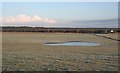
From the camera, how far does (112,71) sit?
38.4 ft

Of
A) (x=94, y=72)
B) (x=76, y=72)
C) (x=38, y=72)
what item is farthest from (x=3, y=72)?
(x=94, y=72)

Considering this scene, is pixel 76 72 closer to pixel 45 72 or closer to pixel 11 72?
pixel 45 72

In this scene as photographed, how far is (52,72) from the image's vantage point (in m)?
11.2

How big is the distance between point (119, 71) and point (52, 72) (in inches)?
133

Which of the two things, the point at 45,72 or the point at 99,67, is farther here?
the point at 99,67

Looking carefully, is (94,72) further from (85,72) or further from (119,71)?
(119,71)

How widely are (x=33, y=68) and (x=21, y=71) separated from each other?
1.05m

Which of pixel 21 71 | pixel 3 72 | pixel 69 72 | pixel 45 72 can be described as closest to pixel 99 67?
pixel 69 72

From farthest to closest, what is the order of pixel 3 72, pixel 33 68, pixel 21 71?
A: 1. pixel 33 68
2. pixel 21 71
3. pixel 3 72

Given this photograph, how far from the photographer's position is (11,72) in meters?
11.3

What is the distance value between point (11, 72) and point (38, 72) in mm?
1305

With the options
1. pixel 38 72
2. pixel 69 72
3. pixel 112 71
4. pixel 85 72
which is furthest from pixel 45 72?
pixel 112 71

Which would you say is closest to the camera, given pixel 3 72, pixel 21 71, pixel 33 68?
pixel 3 72

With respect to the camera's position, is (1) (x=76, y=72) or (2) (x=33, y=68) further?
(2) (x=33, y=68)
